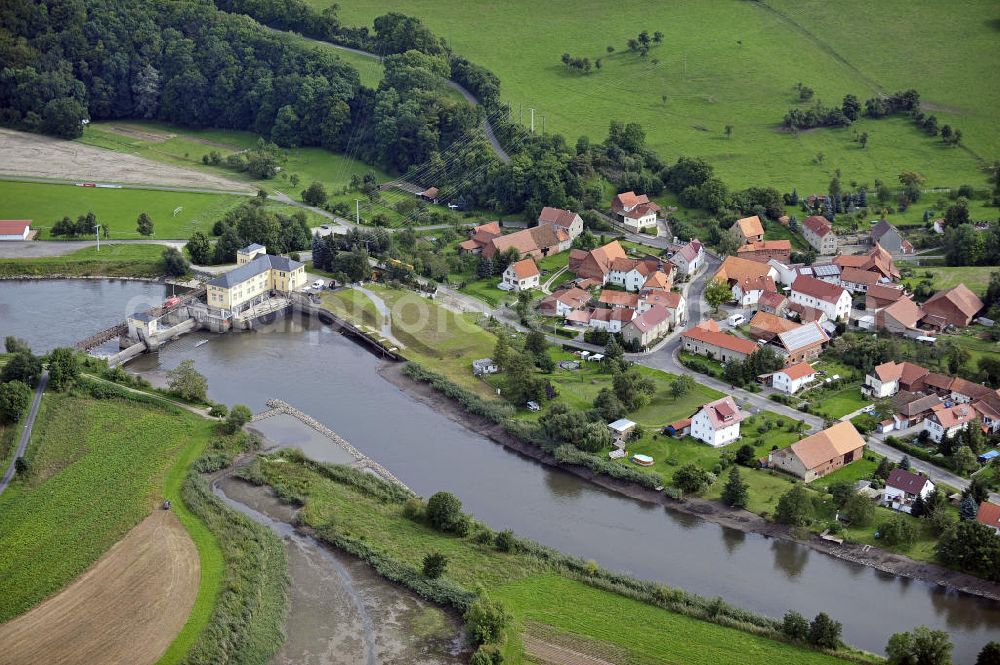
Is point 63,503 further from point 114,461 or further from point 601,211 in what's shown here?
point 601,211

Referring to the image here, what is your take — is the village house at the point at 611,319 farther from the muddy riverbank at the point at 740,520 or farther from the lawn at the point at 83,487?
the lawn at the point at 83,487

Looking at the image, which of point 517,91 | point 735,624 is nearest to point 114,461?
point 735,624

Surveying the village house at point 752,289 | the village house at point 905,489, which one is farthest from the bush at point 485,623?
the village house at point 752,289

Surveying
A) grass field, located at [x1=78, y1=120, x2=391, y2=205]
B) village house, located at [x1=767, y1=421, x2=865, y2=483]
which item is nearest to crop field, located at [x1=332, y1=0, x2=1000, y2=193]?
grass field, located at [x1=78, y1=120, x2=391, y2=205]

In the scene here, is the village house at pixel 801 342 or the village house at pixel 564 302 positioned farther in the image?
the village house at pixel 564 302

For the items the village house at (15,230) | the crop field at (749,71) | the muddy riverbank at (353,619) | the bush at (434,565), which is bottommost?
the muddy riverbank at (353,619)

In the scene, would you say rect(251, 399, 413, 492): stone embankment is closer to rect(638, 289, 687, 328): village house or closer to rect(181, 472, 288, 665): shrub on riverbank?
rect(181, 472, 288, 665): shrub on riverbank
